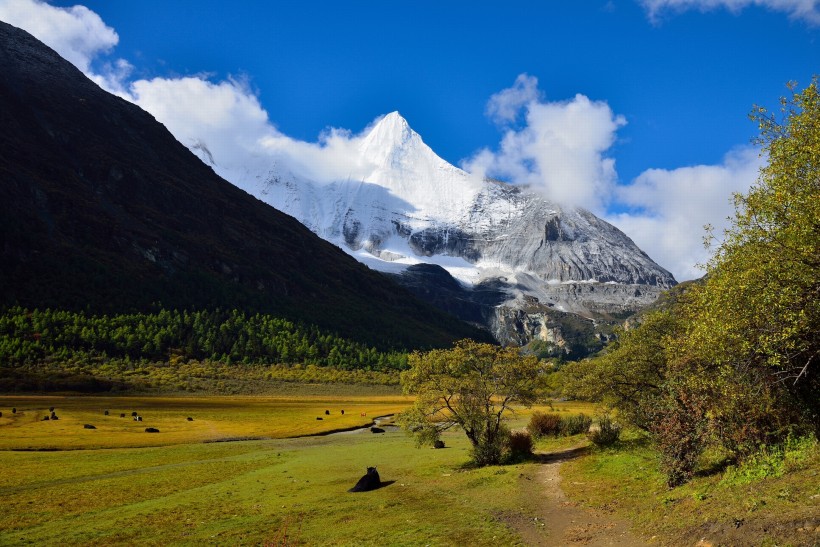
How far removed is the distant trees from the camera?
1667 cm

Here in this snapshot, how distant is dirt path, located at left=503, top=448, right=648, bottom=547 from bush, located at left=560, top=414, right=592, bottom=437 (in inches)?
857

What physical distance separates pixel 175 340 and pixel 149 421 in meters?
94.7

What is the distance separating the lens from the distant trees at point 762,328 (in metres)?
16.7

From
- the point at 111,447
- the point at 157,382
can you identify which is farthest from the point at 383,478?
the point at 157,382

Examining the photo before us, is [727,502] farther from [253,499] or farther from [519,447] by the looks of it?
[253,499]

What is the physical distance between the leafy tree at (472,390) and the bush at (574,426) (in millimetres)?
13523

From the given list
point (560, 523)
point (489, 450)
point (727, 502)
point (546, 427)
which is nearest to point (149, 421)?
point (546, 427)

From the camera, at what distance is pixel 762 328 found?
57.1 feet

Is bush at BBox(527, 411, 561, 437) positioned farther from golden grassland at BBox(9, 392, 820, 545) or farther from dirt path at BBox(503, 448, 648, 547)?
dirt path at BBox(503, 448, 648, 547)

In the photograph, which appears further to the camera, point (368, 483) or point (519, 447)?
point (519, 447)

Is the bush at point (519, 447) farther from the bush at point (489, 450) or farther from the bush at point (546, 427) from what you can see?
the bush at point (546, 427)

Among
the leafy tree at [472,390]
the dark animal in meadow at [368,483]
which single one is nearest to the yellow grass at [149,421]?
the leafy tree at [472,390]

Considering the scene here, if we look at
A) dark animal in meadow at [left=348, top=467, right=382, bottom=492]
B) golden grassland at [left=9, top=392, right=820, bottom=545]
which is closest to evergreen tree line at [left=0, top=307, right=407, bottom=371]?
golden grassland at [left=9, top=392, right=820, bottom=545]

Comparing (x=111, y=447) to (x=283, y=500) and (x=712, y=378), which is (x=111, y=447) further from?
(x=712, y=378)
